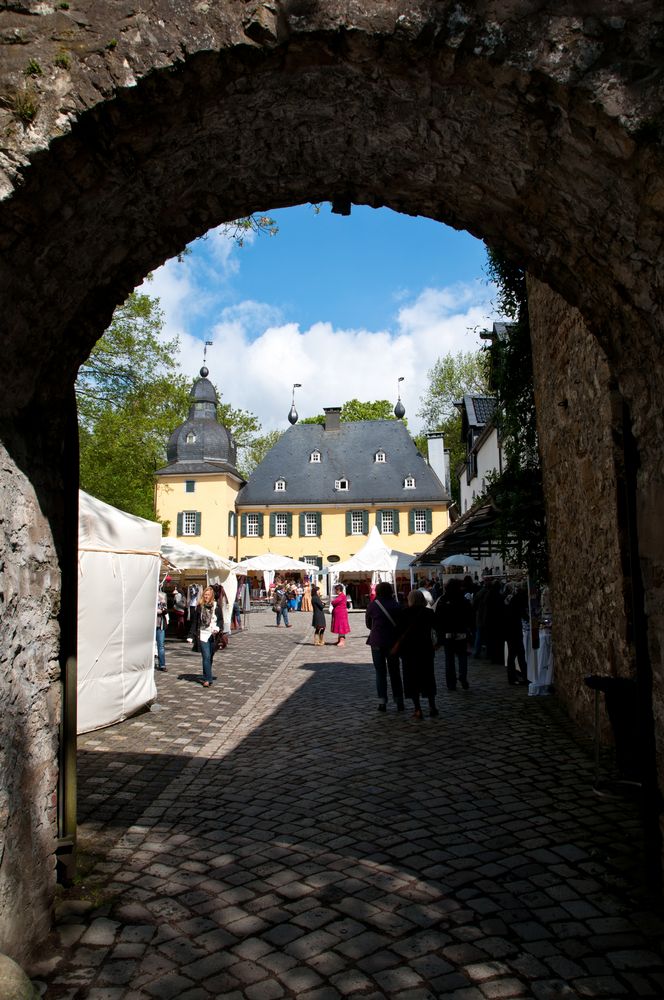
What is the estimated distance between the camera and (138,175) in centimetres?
312

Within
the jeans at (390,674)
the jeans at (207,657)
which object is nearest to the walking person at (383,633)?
the jeans at (390,674)

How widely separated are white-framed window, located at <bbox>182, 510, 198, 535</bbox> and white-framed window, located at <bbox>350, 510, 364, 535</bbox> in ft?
31.6

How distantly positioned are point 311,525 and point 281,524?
191 centimetres

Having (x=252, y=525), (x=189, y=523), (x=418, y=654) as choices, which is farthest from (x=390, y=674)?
(x=252, y=525)

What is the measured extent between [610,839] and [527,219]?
3585 mm

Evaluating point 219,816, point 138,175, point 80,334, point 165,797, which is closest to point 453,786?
point 219,816

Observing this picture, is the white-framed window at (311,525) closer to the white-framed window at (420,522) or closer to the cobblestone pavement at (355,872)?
the white-framed window at (420,522)

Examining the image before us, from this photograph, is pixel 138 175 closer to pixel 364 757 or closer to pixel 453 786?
pixel 453 786

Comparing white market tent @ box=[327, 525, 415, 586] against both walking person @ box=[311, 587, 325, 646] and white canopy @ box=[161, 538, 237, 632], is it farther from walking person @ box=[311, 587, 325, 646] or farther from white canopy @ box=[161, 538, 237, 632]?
white canopy @ box=[161, 538, 237, 632]

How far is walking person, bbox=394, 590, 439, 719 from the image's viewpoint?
8133 mm

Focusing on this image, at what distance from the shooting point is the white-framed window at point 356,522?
145 ft

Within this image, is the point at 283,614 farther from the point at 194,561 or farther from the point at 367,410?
the point at 367,410

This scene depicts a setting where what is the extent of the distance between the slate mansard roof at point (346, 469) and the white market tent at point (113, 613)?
35.5 metres

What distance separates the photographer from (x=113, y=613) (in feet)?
27.0
